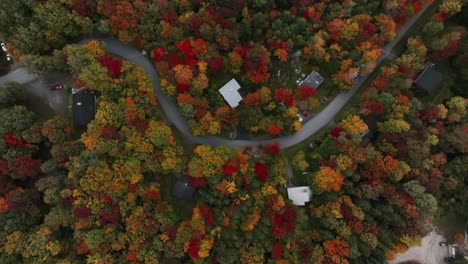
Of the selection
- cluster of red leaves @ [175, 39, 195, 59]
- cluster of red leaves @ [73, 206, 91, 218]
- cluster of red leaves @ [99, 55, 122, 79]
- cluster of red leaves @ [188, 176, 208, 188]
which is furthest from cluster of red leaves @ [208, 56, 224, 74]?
cluster of red leaves @ [73, 206, 91, 218]

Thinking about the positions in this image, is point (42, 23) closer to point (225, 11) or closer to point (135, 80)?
point (135, 80)

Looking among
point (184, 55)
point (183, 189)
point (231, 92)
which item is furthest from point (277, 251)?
point (184, 55)

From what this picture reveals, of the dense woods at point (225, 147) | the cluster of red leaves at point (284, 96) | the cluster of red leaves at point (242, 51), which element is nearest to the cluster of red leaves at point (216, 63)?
the dense woods at point (225, 147)

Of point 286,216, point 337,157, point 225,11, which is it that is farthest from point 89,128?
point 337,157

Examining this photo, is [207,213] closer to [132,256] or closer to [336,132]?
[132,256]

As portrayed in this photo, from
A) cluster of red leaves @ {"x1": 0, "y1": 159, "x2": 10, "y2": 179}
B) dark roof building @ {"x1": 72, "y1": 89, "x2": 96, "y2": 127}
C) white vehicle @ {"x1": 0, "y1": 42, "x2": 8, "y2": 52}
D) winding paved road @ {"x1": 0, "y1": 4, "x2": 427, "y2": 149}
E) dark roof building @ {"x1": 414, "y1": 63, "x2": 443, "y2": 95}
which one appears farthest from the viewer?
dark roof building @ {"x1": 414, "y1": 63, "x2": 443, "y2": 95}

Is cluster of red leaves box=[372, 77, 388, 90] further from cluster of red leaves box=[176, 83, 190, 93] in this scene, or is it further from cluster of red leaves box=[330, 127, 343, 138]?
cluster of red leaves box=[176, 83, 190, 93]
